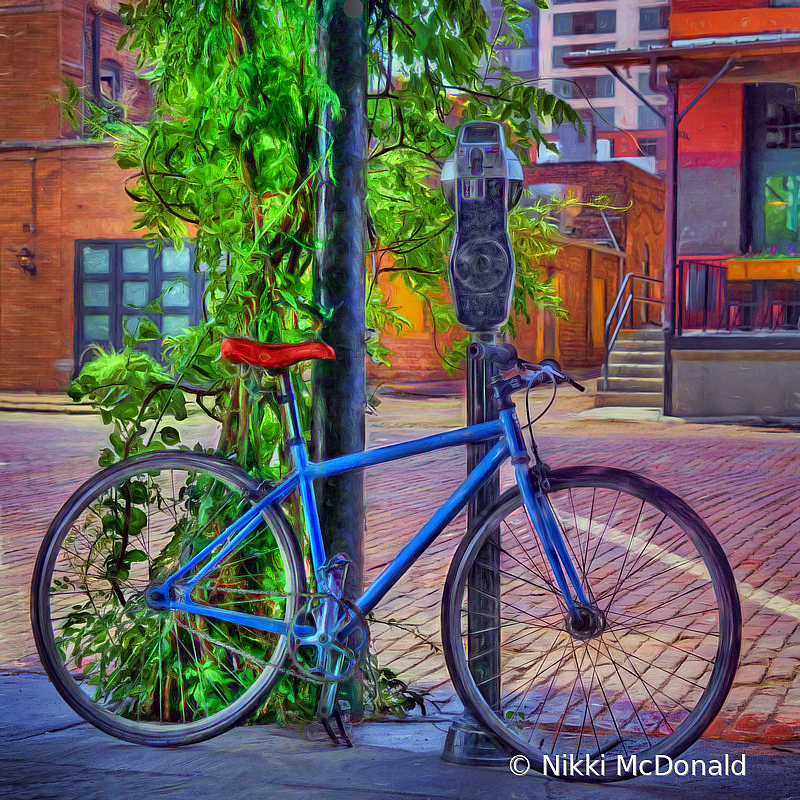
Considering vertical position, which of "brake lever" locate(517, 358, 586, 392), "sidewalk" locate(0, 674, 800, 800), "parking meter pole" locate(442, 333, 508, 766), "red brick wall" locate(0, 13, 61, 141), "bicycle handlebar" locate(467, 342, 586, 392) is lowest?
"sidewalk" locate(0, 674, 800, 800)

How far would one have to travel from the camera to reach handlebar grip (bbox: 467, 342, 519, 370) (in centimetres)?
306

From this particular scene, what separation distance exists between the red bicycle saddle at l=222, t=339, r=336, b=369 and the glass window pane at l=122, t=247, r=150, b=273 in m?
18.0

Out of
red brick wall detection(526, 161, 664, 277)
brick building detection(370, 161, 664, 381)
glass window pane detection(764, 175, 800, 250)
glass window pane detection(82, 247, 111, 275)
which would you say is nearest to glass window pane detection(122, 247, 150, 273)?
glass window pane detection(82, 247, 111, 275)

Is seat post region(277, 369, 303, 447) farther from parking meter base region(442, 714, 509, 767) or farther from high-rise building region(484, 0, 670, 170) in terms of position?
high-rise building region(484, 0, 670, 170)

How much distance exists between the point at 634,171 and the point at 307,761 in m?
30.8

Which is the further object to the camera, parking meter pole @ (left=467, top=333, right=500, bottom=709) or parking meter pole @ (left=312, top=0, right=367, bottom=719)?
parking meter pole @ (left=312, top=0, right=367, bottom=719)

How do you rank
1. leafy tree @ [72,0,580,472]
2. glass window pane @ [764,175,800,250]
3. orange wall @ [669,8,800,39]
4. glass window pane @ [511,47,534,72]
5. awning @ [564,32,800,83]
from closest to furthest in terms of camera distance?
leafy tree @ [72,0,580,472] < awning @ [564,32,800,83] < glass window pane @ [764,175,800,250] < orange wall @ [669,8,800,39] < glass window pane @ [511,47,534,72]

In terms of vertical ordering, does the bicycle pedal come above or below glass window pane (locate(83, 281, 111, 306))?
below

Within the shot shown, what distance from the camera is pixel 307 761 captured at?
298 centimetres

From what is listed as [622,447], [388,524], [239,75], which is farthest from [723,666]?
[622,447]

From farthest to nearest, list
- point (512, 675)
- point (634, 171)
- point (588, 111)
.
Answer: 1. point (588, 111)
2. point (634, 171)
3. point (512, 675)

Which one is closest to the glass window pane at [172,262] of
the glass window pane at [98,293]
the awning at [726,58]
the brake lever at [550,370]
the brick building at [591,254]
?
the glass window pane at [98,293]

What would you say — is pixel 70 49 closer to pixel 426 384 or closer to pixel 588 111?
pixel 426 384

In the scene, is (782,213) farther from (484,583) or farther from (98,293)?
(484,583)
